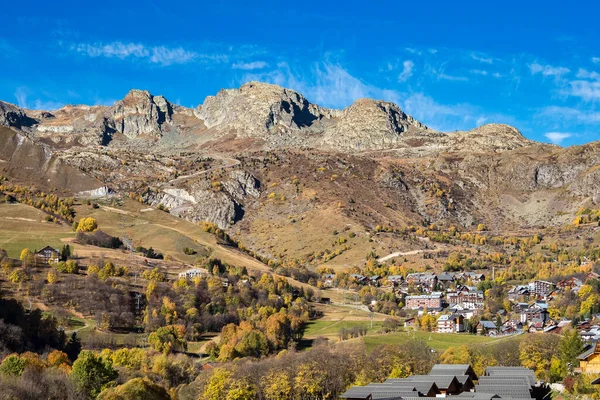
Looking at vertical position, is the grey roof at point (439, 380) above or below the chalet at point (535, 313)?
below

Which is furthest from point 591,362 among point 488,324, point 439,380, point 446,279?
point 446,279

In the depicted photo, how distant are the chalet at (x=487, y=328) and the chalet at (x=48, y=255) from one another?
93977mm

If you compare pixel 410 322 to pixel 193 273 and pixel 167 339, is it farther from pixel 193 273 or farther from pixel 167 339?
pixel 193 273

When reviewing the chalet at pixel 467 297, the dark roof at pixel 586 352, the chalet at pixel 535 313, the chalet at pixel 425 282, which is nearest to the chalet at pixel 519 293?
the chalet at pixel 467 297

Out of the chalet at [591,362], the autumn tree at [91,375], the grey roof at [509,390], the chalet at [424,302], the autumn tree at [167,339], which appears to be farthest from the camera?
the chalet at [424,302]

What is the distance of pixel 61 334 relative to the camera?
377 feet

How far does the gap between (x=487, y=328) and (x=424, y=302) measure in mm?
32772

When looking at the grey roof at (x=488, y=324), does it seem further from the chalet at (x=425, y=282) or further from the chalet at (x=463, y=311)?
the chalet at (x=425, y=282)

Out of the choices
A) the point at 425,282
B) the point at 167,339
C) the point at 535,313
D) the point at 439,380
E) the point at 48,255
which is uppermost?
the point at 425,282

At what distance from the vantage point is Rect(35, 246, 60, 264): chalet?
6260 inches

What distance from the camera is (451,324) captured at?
14762cm

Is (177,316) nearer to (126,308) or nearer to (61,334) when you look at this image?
(126,308)

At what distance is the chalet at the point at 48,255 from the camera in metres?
159

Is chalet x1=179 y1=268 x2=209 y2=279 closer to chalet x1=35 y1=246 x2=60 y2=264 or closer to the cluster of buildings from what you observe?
chalet x1=35 y1=246 x2=60 y2=264
